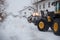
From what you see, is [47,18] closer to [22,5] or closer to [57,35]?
[57,35]

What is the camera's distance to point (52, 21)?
10.7m

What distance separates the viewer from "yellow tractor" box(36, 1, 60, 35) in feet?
29.9

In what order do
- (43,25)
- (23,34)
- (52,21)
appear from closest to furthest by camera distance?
(23,34)
(52,21)
(43,25)

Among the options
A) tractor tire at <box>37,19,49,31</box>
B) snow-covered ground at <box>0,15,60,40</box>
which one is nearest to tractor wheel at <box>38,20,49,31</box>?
tractor tire at <box>37,19,49,31</box>

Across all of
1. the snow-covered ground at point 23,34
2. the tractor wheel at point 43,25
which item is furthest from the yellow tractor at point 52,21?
the snow-covered ground at point 23,34

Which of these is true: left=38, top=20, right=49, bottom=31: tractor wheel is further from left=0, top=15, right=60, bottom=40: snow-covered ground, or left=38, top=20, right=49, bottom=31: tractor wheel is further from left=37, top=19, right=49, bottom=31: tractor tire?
left=0, top=15, right=60, bottom=40: snow-covered ground

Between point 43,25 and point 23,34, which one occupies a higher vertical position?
point 43,25

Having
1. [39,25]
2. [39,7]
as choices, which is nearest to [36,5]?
[39,7]

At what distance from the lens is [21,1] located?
3262 cm

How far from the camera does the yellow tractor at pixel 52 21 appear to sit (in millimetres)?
9108

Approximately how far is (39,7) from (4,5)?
5.46m

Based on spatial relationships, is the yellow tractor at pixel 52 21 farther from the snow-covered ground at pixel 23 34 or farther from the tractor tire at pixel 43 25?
the snow-covered ground at pixel 23 34

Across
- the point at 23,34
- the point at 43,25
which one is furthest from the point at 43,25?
the point at 23,34

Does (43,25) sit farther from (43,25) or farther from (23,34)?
(23,34)
